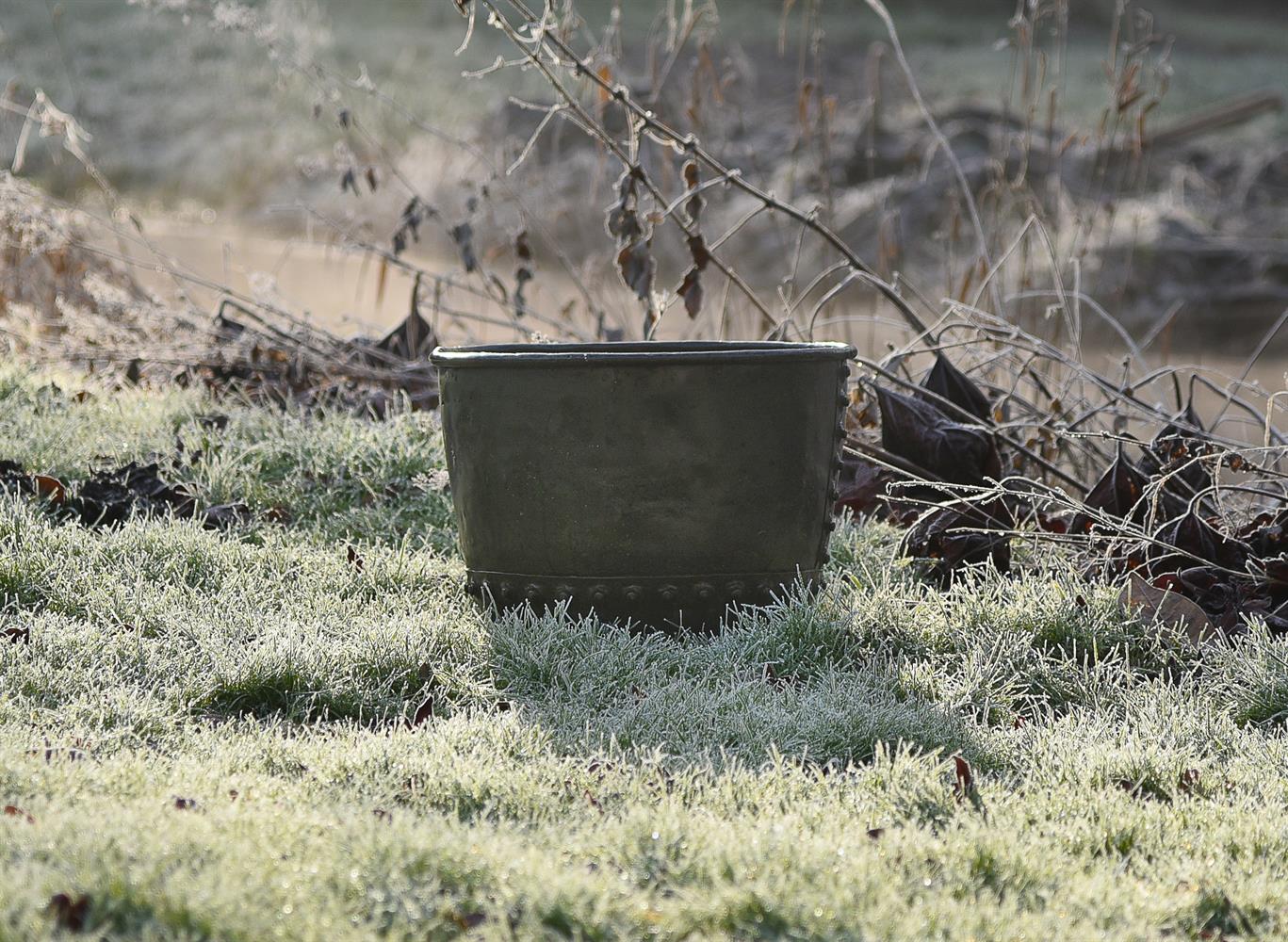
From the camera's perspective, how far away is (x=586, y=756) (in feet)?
7.26

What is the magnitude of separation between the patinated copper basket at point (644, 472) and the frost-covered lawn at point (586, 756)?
0.13 meters

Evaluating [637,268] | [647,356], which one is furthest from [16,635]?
[637,268]

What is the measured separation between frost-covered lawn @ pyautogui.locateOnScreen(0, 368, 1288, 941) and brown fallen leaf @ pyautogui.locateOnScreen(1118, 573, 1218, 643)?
0.05 meters

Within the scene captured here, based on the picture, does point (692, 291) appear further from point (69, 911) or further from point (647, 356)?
point (69, 911)

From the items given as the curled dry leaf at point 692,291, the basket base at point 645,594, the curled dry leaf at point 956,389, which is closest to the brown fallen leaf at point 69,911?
the basket base at point 645,594

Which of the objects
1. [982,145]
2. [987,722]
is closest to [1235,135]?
[982,145]

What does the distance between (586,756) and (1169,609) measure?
1493 millimetres

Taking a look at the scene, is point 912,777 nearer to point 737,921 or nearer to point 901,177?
point 737,921

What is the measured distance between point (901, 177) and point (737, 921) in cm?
1143

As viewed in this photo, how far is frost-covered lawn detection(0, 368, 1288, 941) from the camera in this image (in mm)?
1623

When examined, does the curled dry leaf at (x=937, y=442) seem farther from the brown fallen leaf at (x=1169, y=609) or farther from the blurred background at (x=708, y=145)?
the brown fallen leaf at (x=1169, y=609)

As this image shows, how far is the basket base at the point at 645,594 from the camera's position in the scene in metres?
2.91

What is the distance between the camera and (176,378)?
16.5 feet

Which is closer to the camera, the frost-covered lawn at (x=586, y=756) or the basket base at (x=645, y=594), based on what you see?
the frost-covered lawn at (x=586, y=756)
